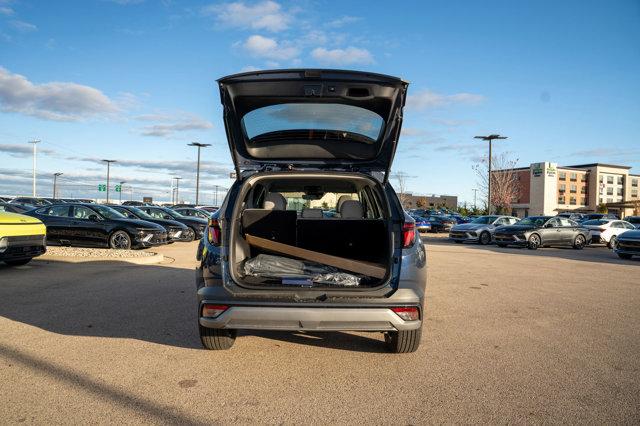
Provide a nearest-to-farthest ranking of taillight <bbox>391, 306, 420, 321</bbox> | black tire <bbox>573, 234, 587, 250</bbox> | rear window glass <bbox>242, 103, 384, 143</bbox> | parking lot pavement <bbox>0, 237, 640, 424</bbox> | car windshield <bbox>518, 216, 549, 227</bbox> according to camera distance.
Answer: parking lot pavement <bbox>0, 237, 640, 424</bbox> < taillight <bbox>391, 306, 420, 321</bbox> < rear window glass <bbox>242, 103, 384, 143</bbox> < car windshield <bbox>518, 216, 549, 227</bbox> < black tire <bbox>573, 234, 587, 250</bbox>

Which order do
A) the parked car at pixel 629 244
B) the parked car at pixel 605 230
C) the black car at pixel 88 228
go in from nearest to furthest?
the black car at pixel 88 228, the parked car at pixel 629 244, the parked car at pixel 605 230

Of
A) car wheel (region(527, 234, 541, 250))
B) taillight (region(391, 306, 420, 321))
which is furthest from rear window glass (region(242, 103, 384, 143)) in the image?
car wheel (region(527, 234, 541, 250))

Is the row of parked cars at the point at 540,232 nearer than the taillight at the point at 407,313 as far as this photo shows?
No

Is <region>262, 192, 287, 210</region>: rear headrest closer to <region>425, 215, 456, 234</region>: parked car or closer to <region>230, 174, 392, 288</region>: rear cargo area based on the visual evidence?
<region>230, 174, 392, 288</region>: rear cargo area

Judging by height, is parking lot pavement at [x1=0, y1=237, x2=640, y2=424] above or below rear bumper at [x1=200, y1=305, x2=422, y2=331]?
below

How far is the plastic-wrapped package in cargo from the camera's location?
4166 millimetres

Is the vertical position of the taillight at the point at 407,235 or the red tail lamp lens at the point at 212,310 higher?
the taillight at the point at 407,235

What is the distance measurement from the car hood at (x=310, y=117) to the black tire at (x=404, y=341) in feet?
4.92

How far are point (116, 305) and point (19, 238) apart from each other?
11.4 feet

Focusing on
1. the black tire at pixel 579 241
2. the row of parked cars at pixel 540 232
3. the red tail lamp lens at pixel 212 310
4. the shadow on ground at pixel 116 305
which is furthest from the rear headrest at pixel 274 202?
the black tire at pixel 579 241

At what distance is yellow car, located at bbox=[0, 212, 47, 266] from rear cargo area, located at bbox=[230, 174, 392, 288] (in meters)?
5.12

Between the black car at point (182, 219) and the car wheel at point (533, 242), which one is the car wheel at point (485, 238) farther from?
the black car at point (182, 219)

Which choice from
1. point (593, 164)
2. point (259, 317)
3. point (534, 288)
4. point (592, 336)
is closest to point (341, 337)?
point (259, 317)

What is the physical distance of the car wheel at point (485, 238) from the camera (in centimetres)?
2142
